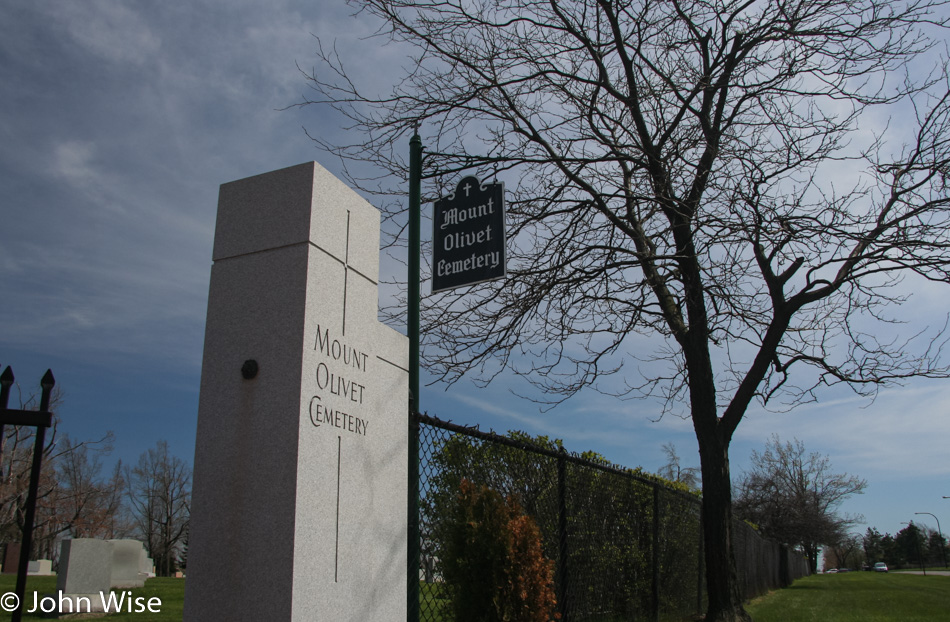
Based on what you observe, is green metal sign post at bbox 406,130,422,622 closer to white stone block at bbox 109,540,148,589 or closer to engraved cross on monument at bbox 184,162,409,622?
engraved cross on monument at bbox 184,162,409,622

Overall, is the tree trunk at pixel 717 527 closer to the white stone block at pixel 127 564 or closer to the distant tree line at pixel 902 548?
the white stone block at pixel 127 564

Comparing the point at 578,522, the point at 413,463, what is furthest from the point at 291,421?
the point at 578,522

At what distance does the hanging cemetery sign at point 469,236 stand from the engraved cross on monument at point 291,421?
4.75 feet

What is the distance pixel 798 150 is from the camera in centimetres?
780

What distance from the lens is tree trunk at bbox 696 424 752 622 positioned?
367 inches

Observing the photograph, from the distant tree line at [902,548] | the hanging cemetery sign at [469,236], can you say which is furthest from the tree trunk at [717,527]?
the distant tree line at [902,548]

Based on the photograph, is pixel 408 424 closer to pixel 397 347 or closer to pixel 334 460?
pixel 397 347

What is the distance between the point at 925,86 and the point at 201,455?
31.9ft

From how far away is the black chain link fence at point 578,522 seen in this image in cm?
531

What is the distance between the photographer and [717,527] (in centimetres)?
962

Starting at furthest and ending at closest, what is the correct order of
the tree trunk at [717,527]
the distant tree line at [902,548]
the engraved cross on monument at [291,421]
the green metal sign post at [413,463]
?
1. the distant tree line at [902,548]
2. the tree trunk at [717,527]
3. the green metal sign post at [413,463]
4. the engraved cross on monument at [291,421]

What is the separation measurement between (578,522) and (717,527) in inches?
161

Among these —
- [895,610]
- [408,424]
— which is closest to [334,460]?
[408,424]

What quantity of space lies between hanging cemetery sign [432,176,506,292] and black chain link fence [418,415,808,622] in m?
1.27
